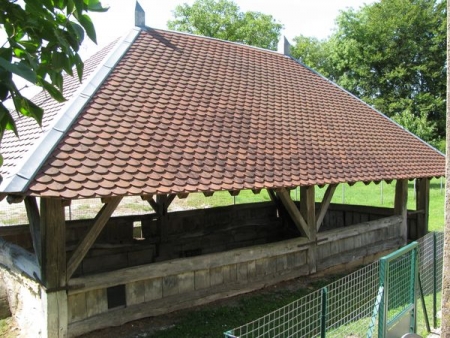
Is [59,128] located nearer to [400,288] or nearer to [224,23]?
[400,288]

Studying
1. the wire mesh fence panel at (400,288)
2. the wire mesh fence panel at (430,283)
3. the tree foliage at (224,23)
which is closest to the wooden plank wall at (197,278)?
the wire mesh fence panel at (430,283)

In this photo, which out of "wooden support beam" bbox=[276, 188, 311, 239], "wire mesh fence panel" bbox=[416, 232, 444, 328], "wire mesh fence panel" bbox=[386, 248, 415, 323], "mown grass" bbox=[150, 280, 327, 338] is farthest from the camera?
"wooden support beam" bbox=[276, 188, 311, 239]

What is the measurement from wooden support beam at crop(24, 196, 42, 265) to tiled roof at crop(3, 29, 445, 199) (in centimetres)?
77

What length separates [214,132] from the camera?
6.38m

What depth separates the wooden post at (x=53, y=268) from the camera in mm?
4668

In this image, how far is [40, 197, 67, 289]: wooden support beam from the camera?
468cm

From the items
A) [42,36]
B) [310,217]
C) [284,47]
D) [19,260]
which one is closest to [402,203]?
[310,217]

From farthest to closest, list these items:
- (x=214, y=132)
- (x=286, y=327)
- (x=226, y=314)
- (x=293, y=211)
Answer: (x=293, y=211) < (x=214, y=132) < (x=226, y=314) < (x=286, y=327)

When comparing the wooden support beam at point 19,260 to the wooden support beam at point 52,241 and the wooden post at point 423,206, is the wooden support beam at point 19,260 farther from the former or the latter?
the wooden post at point 423,206

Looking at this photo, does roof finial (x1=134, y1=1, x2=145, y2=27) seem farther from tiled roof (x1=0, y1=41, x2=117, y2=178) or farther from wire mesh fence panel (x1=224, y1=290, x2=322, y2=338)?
wire mesh fence panel (x1=224, y1=290, x2=322, y2=338)

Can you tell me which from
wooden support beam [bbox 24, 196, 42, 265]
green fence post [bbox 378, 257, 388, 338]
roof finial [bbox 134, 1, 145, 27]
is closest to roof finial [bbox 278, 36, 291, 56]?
roof finial [bbox 134, 1, 145, 27]

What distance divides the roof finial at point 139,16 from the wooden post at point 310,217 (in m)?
4.59

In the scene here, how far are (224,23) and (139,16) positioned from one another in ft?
105

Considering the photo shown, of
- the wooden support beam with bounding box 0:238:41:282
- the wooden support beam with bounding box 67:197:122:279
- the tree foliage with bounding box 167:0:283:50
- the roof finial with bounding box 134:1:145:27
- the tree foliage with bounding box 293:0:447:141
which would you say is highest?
the tree foliage with bounding box 167:0:283:50
